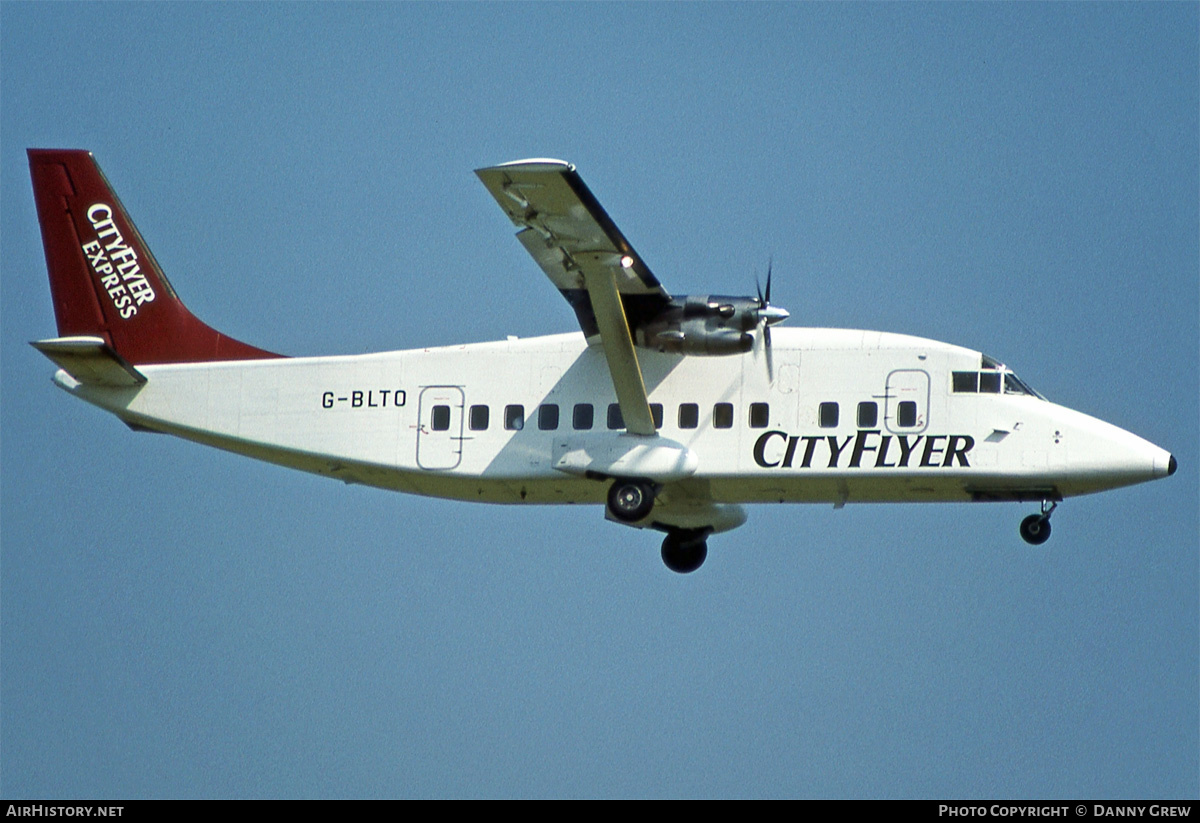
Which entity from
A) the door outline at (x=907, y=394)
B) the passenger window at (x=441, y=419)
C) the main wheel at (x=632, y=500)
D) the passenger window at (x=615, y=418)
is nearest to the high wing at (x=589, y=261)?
the passenger window at (x=615, y=418)

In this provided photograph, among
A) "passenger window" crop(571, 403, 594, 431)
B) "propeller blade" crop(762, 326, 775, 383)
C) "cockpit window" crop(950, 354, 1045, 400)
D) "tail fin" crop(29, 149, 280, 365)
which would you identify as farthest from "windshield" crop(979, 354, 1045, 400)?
"tail fin" crop(29, 149, 280, 365)

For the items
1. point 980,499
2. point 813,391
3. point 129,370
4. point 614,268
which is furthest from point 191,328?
point 980,499

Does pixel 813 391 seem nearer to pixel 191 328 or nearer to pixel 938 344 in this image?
pixel 938 344

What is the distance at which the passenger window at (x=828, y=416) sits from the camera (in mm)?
20047

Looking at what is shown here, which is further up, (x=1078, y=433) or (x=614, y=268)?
(x=614, y=268)

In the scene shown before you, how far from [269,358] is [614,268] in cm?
496

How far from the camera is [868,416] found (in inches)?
788

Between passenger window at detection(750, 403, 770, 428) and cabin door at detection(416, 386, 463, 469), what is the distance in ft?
11.7

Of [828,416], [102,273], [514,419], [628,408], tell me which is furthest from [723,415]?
[102,273]

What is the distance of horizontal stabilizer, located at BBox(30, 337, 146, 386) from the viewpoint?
21547 mm

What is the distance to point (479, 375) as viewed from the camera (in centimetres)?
2125

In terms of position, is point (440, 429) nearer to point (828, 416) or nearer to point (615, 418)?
point (615, 418)
